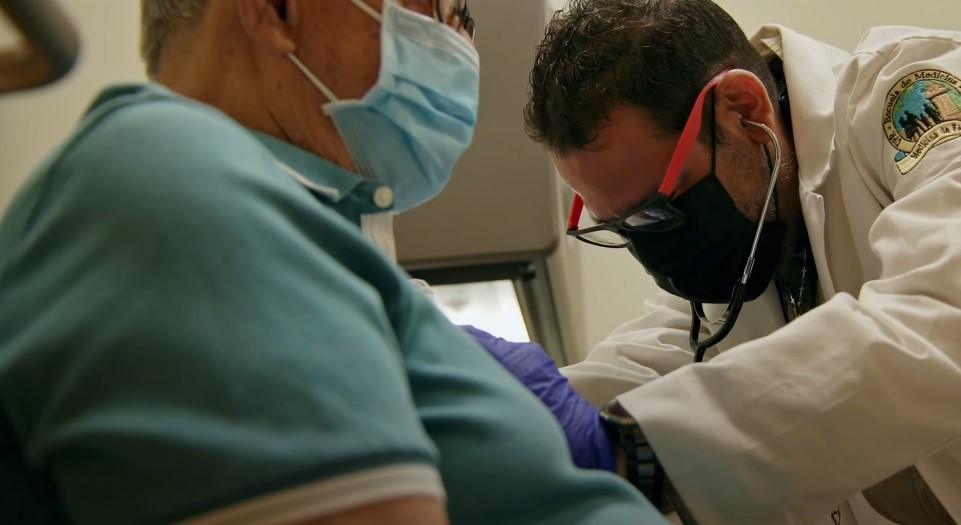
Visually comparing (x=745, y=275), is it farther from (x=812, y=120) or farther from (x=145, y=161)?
(x=145, y=161)

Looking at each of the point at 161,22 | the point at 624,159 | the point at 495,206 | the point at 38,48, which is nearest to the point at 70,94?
the point at 161,22

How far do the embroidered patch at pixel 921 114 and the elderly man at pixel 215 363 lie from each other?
0.74 meters

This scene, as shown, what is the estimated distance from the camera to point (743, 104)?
118cm

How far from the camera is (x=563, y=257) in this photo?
1.51m

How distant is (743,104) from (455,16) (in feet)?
1.95

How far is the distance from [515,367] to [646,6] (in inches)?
27.3

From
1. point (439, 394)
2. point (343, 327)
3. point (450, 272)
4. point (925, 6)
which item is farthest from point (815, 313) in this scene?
point (925, 6)

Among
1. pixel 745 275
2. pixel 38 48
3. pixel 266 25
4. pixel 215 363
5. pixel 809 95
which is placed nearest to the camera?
pixel 215 363

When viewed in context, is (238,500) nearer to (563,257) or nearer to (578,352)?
(563,257)

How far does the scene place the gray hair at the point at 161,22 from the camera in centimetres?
70

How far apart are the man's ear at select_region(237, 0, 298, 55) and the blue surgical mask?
2 centimetres

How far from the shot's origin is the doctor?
31.7 inches

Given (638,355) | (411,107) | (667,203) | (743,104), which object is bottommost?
(638,355)

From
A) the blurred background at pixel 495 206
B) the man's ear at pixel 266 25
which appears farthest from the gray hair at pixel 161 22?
the blurred background at pixel 495 206
